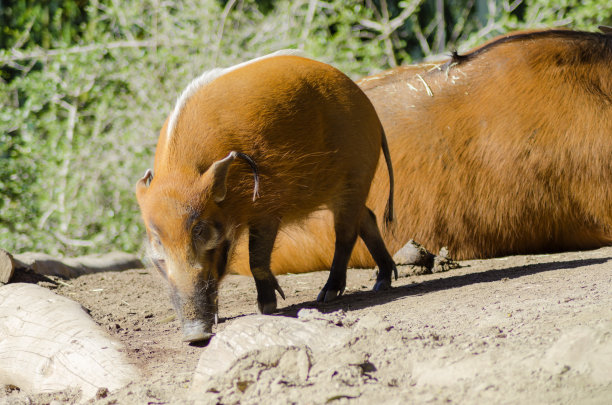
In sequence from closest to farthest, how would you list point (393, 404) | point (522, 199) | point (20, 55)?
point (393, 404)
point (522, 199)
point (20, 55)

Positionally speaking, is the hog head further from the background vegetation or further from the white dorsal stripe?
the background vegetation

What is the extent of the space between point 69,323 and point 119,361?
0.49 metres

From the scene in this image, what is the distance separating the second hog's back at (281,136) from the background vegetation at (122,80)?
3.38 metres

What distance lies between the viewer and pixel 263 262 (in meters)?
2.99

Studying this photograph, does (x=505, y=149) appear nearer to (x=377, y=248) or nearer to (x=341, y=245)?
(x=377, y=248)

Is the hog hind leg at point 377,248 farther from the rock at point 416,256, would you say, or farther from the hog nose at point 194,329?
the hog nose at point 194,329

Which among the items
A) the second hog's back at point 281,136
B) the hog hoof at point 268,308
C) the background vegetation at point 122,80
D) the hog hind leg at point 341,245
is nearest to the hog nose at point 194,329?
the hog hoof at point 268,308

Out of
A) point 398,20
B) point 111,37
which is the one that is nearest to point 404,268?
point 398,20

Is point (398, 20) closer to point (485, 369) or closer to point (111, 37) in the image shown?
point (111, 37)

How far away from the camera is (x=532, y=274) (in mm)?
3309

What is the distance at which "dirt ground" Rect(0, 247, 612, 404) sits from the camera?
1.61m

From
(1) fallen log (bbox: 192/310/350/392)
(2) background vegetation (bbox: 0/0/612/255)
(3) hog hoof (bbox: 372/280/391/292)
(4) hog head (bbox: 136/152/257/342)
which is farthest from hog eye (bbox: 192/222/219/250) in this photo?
(2) background vegetation (bbox: 0/0/612/255)

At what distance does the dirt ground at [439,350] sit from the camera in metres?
1.61

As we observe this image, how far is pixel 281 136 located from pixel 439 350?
4.77 feet
